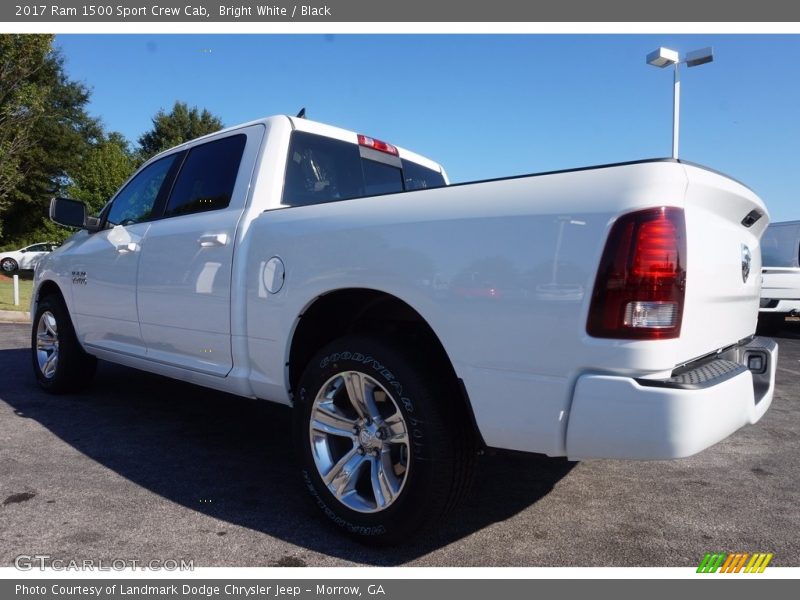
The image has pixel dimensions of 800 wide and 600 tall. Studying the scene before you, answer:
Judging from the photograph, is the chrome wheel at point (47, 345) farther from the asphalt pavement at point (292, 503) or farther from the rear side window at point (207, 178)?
the rear side window at point (207, 178)

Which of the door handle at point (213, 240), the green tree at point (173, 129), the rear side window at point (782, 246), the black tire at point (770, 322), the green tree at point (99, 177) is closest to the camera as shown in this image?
the door handle at point (213, 240)

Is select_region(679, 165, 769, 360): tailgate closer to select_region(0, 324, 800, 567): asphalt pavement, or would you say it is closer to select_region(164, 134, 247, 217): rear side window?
select_region(0, 324, 800, 567): asphalt pavement

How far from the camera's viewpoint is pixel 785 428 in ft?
14.4

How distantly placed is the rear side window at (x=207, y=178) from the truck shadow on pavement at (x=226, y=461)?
1.51m

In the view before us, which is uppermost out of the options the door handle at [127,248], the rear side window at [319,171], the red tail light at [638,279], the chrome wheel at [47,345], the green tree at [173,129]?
the green tree at [173,129]

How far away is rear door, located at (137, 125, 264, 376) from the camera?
10.5 feet

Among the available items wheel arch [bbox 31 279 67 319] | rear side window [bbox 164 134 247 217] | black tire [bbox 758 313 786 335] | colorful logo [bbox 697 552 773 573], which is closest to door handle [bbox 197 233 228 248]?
rear side window [bbox 164 134 247 217]

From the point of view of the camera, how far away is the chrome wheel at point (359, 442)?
8.02 ft

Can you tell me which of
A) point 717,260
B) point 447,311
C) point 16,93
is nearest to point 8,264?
point 16,93

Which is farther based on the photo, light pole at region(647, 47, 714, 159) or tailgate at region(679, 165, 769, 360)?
light pole at region(647, 47, 714, 159)

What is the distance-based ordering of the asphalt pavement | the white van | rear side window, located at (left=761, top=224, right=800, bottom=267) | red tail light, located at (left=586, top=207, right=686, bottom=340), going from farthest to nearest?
rear side window, located at (left=761, top=224, right=800, bottom=267) < the white van < the asphalt pavement < red tail light, located at (left=586, top=207, right=686, bottom=340)

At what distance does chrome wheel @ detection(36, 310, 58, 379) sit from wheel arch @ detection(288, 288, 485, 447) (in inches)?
122

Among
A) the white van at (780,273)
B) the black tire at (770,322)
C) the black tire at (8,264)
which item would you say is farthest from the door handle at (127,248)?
the black tire at (8,264)

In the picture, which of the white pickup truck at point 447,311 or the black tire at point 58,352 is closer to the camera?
the white pickup truck at point 447,311
